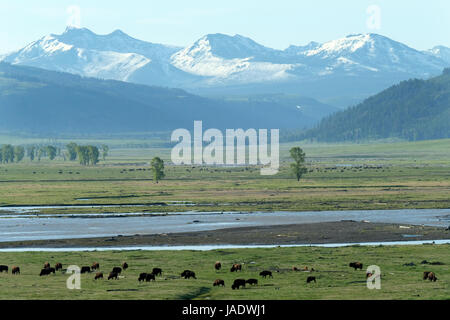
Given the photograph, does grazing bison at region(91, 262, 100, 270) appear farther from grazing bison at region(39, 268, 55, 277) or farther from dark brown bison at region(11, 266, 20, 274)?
dark brown bison at region(11, 266, 20, 274)

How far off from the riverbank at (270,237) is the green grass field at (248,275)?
22.3ft

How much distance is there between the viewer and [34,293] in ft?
149

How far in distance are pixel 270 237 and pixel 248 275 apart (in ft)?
74.5

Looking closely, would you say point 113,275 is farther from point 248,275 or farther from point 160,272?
point 248,275

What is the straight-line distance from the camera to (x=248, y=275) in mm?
53312

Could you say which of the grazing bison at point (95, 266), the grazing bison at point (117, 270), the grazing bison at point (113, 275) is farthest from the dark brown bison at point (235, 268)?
the grazing bison at point (95, 266)

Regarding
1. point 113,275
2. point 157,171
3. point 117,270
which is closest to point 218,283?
point 113,275

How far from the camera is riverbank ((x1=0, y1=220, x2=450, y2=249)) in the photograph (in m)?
72.4

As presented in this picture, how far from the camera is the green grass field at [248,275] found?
45156 millimetres

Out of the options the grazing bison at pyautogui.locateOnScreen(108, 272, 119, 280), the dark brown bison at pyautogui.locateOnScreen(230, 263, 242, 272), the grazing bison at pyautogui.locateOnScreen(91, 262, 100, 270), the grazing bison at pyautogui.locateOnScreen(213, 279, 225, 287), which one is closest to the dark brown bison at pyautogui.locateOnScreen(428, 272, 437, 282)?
the grazing bison at pyautogui.locateOnScreen(213, 279, 225, 287)

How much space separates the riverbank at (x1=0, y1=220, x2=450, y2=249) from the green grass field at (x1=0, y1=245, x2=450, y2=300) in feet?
22.3

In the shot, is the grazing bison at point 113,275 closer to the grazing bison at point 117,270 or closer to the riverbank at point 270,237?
the grazing bison at point 117,270

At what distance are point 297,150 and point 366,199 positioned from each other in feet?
158
